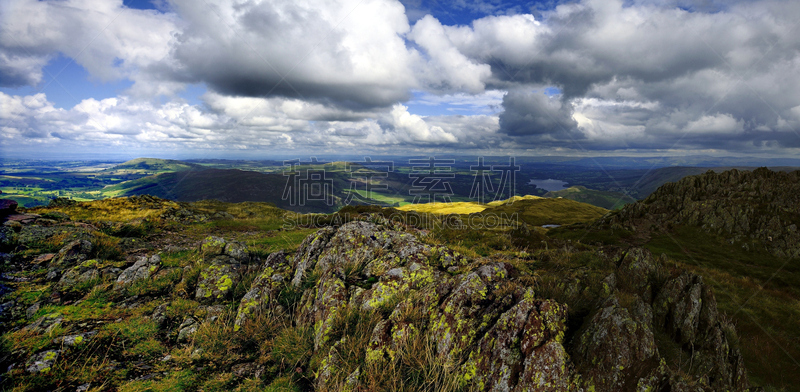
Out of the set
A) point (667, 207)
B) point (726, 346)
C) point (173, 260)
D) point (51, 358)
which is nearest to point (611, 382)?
point (726, 346)

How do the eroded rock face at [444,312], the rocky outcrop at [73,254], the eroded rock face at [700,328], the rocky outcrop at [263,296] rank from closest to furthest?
the eroded rock face at [444,312]
the eroded rock face at [700,328]
the rocky outcrop at [263,296]
the rocky outcrop at [73,254]

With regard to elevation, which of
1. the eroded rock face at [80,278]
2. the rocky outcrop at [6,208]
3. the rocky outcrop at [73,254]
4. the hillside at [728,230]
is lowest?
the hillside at [728,230]

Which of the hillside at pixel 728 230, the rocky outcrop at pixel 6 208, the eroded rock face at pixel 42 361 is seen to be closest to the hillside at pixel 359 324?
the eroded rock face at pixel 42 361

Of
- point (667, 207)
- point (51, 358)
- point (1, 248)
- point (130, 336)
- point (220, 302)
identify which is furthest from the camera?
point (667, 207)

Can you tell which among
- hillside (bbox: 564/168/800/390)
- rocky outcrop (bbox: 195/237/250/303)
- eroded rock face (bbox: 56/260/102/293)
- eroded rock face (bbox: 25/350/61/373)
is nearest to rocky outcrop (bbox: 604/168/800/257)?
hillside (bbox: 564/168/800/390)

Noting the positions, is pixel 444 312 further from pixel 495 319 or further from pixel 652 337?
pixel 652 337

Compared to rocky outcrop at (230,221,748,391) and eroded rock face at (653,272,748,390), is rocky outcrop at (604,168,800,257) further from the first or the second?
rocky outcrop at (230,221,748,391)

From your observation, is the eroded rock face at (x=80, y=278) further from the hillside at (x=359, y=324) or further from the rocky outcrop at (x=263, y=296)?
the rocky outcrop at (x=263, y=296)

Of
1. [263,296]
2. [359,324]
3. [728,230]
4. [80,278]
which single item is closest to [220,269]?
[263,296]

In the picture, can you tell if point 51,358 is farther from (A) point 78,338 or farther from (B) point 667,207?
(B) point 667,207
